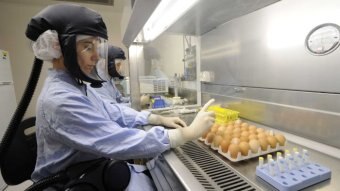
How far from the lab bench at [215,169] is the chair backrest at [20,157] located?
878 millimetres

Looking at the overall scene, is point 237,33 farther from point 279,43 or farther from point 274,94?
point 274,94

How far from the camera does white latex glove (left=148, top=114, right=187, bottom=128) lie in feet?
3.87

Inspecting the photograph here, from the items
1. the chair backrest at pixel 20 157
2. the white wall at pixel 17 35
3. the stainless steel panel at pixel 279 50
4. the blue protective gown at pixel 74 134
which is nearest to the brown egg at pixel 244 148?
the blue protective gown at pixel 74 134

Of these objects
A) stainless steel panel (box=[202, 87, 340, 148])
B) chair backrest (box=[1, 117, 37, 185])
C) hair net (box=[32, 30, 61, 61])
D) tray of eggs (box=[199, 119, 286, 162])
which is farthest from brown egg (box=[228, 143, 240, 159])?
chair backrest (box=[1, 117, 37, 185])

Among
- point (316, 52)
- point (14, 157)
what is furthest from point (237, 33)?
point (14, 157)

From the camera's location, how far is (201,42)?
182 cm

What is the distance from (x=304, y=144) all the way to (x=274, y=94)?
0.31 m

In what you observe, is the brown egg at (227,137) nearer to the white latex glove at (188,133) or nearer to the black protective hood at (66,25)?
the white latex glove at (188,133)

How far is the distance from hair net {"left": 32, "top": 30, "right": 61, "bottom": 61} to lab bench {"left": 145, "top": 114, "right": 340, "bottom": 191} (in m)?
0.65

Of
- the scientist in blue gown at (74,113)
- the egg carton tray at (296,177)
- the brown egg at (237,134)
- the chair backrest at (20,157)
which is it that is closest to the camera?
the egg carton tray at (296,177)

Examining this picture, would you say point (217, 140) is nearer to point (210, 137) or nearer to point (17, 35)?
point (210, 137)

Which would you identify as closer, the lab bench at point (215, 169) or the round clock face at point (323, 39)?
the lab bench at point (215, 169)

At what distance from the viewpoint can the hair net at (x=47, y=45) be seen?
0.78 m

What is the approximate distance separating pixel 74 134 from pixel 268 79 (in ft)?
3.48
